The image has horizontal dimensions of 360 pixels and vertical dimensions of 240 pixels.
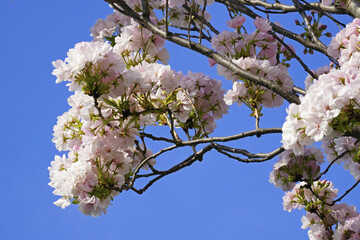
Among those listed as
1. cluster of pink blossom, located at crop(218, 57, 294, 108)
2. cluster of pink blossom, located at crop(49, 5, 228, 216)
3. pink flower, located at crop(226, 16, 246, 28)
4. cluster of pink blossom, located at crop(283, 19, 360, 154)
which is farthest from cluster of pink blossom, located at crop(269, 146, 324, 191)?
cluster of pink blossom, located at crop(283, 19, 360, 154)

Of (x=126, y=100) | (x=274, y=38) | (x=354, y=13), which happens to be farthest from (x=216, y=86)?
(x=354, y=13)

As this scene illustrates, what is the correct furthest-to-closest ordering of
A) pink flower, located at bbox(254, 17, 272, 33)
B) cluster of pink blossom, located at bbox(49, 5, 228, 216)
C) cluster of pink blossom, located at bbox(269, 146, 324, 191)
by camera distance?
cluster of pink blossom, located at bbox(269, 146, 324, 191) → pink flower, located at bbox(254, 17, 272, 33) → cluster of pink blossom, located at bbox(49, 5, 228, 216)

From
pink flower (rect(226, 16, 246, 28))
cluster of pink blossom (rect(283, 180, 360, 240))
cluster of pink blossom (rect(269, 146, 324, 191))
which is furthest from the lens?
cluster of pink blossom (rect(283, 180, 360, 240))

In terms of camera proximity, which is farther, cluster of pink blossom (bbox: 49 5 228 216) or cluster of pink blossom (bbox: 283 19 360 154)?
cluster of pink blossom (bbox: 49 5 228 216)

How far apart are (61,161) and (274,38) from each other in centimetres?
191

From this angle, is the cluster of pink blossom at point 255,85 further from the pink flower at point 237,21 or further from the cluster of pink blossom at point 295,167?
the cluster of pink blossom at point 295,167

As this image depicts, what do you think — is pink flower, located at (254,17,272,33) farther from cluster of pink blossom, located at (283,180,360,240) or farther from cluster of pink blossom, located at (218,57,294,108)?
cluster of pink blossom, located at (283,180,360,240)

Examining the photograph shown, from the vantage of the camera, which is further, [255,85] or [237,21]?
[237,21]

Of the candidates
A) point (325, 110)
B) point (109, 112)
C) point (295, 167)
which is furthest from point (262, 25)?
point (325, 110)

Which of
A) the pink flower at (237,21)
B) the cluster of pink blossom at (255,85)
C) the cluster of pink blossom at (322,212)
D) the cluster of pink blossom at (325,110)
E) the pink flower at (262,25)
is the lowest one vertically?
the cluster of pink blossom at (325,110)

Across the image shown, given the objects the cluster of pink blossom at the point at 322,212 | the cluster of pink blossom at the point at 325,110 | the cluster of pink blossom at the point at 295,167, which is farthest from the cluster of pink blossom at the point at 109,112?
the cluster of pink blossom at the point at 322,212

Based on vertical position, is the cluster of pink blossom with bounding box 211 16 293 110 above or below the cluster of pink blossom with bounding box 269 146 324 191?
above

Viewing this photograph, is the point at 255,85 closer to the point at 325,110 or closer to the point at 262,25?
the point at 262,25

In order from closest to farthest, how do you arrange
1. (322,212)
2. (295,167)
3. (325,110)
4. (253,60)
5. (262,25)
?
(325,110) < (253,60) < (262,25) < (295,167) < (322,212)
